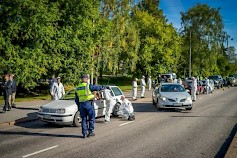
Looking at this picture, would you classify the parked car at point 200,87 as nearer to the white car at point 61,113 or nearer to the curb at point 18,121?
the curb at point 18,121

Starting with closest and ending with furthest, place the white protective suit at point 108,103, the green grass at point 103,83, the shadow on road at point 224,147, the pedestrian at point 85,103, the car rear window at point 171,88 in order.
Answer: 1. the shadow on road at point 224,147
2. the pedestrian at point 85,103
3. the white protective suit at point 108,103
4. the car rear window at point 171,88
5. the green grass at point 103,83

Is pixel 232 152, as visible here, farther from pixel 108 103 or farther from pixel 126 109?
pixel 126 109

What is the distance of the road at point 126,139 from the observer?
791 centimetres

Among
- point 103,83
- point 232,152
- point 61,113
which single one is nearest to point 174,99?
point 61,113

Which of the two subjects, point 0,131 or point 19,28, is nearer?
point 0,131

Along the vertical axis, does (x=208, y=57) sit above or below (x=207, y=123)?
above

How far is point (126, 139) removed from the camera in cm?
955

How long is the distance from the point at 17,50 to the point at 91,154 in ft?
59.3

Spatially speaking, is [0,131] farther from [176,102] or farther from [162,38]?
[162,38]

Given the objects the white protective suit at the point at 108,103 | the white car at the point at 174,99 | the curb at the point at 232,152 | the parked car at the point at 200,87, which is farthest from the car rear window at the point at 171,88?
the parked car at the point at 200,87

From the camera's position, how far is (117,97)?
14.3m

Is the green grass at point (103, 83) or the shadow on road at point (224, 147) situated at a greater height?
the green grass at point (103, 83)

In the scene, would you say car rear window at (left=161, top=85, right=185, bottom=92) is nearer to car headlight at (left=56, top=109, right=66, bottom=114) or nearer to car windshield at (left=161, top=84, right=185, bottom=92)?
car windshield at (left=161, top=84, right=185, bottom=92)

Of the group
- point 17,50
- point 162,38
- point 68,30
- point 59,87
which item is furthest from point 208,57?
point 59,87
